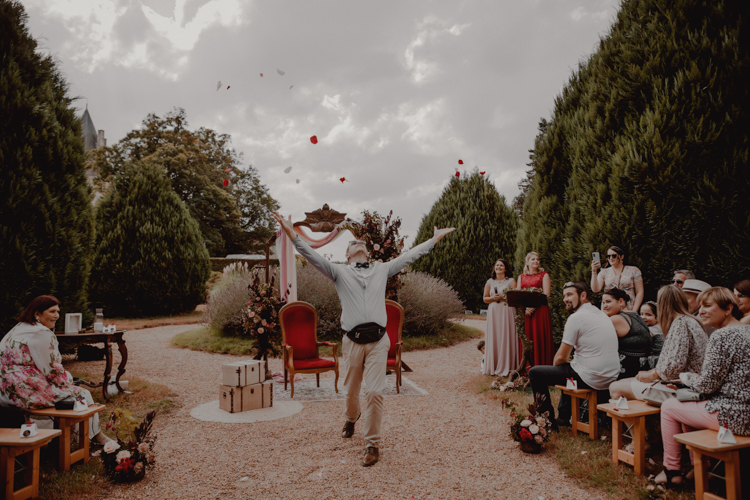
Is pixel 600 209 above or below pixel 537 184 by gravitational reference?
below

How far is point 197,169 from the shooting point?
85.5ft

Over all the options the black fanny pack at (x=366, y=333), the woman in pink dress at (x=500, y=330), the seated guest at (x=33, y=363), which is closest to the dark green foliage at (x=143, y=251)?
the woman in pink dress at (x=500, y=330)

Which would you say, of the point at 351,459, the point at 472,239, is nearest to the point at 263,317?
the point at 351,459

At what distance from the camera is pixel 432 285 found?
12320 mm

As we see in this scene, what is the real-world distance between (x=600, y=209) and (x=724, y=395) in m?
3.35

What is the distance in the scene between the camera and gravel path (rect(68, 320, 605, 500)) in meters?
3.27

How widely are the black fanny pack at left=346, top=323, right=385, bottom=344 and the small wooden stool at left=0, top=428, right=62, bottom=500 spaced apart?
2.30 m

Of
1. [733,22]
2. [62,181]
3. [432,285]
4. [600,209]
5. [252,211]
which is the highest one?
[252,211]

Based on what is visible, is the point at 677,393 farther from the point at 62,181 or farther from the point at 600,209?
the point at 62,181

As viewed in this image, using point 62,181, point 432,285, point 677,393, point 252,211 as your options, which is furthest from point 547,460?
point 252,211

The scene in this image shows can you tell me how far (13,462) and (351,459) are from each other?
238 cm

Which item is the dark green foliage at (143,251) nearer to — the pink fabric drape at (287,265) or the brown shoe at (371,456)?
the pink fabric drape at (287,265)

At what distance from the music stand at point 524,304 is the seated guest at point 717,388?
288 cm

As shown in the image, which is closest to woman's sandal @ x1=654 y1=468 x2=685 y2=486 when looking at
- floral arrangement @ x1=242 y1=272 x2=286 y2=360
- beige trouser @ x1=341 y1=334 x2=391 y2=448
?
beige trouser @ x1=341 y1=334 x2=391 y2=448
